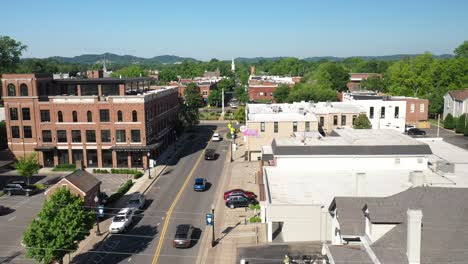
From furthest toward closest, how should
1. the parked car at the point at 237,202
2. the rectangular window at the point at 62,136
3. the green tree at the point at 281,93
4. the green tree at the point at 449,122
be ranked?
the green tree at the point at 281,93, the green tree at the point at 449,122, the rectangular window at the point at 62,136, the parked car at the point at 237,202

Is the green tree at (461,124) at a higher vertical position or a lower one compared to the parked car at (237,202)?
higher

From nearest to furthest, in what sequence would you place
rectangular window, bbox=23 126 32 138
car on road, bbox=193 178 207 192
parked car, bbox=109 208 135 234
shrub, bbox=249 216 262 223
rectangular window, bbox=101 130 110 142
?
parked car, bbox=109 208 135 234 < shrub, bbox=249 216 262 223 < car on road, bbox=193 178 207 192 < rectangular window, bbox=101 130 110 142 < rectangular window, bbox=23 126 32 138

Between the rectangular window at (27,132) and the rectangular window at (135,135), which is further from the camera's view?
the rectangular window at (27,132)

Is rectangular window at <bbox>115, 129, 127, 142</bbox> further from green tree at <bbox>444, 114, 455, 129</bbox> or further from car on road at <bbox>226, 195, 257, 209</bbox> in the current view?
green tree at <bbox>444, 114, 455, 129</bbox>

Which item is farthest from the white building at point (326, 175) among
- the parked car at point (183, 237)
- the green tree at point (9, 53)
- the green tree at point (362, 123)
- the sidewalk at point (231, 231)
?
the green tree at point (9, 53)

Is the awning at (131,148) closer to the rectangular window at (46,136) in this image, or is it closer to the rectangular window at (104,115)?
the rectangular window at (104,115)

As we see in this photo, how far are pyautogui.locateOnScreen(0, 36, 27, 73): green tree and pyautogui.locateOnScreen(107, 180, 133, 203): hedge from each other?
54.1 meters

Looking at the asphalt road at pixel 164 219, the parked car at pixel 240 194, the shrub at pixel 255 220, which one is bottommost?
the asphalt road at pixel 164 219

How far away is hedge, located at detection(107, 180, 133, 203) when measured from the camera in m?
41.4

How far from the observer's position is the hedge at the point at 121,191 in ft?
136

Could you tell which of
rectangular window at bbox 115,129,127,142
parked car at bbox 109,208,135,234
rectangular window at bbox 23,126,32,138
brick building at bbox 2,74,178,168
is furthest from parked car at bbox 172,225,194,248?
rectangular window at bbox 23,126,32,138

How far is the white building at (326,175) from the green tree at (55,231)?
12645 mm

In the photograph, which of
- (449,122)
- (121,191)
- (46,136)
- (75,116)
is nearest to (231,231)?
(121,191)

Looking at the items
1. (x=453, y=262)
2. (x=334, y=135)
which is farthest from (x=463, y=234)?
(x=334, y=135)
